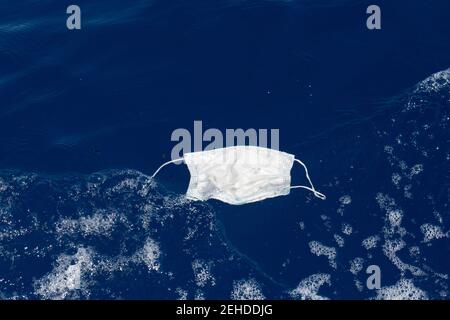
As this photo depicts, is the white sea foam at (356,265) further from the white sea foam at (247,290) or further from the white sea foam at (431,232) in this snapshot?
the white sea foam at (247,290)

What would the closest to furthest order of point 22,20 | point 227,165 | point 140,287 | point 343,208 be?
1. point 140,287
2. point 343,208
3. point 227,165
4. point 22,20

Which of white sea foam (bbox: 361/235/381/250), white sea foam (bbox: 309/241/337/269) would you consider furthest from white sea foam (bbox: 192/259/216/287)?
white sea foam (bbox: 361/235/381/250)

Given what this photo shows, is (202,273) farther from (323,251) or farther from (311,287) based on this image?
(323,251)

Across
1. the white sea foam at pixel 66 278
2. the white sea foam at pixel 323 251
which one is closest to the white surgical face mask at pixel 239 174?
the white sea foam at pixel 323 251

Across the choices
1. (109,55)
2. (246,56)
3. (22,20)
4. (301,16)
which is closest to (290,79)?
(246,56)

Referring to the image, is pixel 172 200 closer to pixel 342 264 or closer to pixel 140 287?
pixel 140 287
